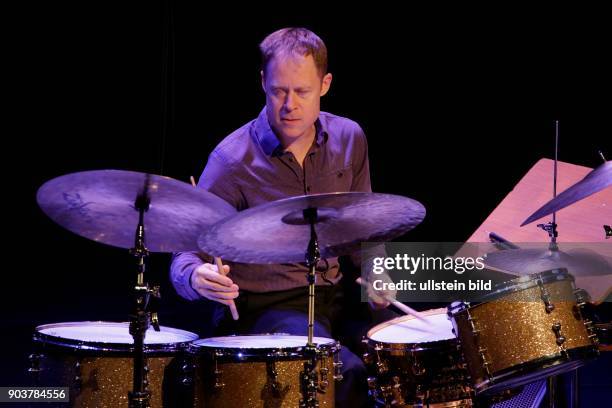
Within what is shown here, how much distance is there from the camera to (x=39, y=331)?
2.43 metres

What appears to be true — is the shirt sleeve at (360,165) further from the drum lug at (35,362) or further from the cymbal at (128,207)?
the drum lug at (35,362)

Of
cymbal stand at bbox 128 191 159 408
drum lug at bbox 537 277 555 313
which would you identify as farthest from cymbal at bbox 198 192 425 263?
drum lug at bbox 537 277 555 313

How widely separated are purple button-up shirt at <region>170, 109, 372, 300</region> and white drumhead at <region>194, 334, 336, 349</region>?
13.6 inches

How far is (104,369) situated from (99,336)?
230mm

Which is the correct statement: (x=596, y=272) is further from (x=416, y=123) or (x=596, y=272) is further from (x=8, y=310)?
(x=8, y=310)

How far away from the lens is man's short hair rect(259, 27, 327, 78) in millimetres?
2746

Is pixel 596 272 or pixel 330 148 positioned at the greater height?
pixel 330 148

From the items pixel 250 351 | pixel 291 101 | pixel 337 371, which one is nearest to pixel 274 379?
pixel 250 351

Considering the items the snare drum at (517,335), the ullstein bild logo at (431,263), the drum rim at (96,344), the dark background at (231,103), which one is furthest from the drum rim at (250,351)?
the dark background at (231,103)

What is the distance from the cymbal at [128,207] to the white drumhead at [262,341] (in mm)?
302

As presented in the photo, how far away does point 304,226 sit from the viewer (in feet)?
7.60

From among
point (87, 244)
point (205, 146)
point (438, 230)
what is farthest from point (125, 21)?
point (438, 230)

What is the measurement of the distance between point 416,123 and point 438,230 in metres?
0.56

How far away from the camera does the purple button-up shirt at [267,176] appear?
2.86m
